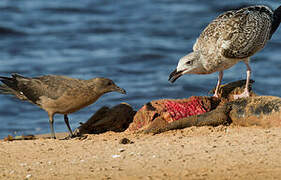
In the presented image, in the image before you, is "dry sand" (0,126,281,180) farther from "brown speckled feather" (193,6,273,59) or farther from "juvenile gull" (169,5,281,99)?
"brown speckled feather" (193,6,273,59)

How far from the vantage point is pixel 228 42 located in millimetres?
10547

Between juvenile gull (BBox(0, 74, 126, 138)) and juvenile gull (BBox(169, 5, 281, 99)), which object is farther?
juvenile gull (BBox(169, 5, 281, 99))

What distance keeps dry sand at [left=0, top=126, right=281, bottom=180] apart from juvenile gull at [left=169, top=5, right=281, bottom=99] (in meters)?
2.26

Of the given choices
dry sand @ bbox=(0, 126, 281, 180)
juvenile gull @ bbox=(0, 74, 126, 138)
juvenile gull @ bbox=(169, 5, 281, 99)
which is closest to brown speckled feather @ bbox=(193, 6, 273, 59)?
juvenile gull @ bbox=(169, 5, 281, 99)

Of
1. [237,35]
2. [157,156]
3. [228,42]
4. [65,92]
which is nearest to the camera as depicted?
[157,156]

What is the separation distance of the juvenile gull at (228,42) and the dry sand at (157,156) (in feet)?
7.43

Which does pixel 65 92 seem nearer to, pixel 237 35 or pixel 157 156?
pixel 157 156

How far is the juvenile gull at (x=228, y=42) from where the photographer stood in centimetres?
1048

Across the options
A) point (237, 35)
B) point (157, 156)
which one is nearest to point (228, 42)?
point (237, 35)

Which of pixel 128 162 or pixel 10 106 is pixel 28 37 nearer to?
pixel 10 106

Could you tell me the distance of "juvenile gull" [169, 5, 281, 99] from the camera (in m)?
10.5

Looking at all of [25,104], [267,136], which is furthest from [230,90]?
[25,104]

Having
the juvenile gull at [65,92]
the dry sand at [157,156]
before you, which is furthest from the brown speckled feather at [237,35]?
the dry sand at [157,156]

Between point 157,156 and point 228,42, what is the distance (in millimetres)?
3931
